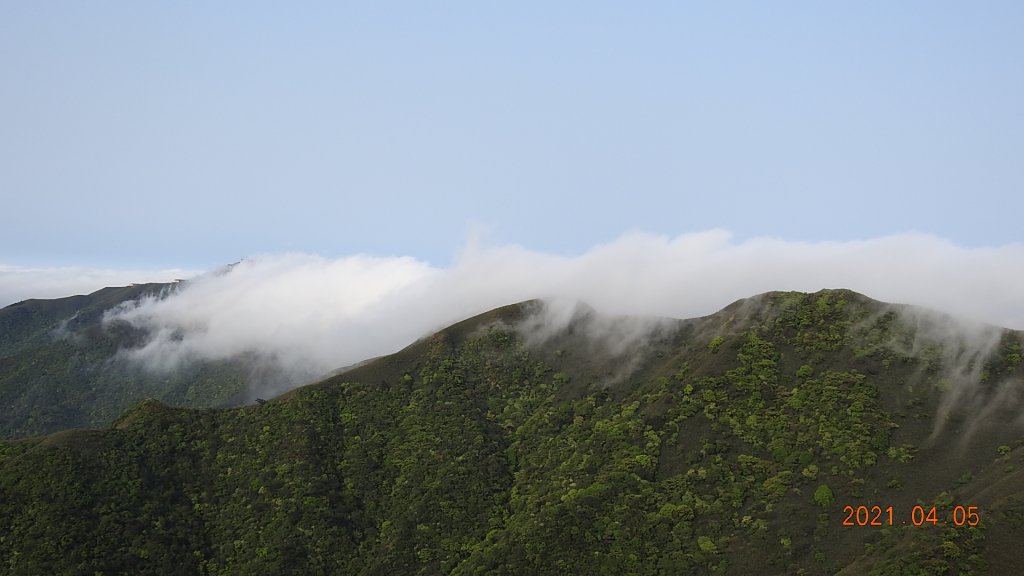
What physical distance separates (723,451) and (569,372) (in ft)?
183

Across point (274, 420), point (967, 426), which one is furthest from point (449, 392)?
point (967, 426)

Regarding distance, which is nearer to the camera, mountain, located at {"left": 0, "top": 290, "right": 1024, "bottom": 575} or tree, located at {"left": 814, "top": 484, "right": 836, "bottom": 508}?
mountain, located at {"left": 0, "top": 290, "right": 1024, "bottom": 575}

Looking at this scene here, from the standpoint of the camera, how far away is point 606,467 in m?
138

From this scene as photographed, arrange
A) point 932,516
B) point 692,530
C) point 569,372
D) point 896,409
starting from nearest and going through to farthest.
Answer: point 932,516 → point 692,530 → point 896,409 → point 569,372

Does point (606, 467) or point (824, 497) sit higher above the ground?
point (606, 467)

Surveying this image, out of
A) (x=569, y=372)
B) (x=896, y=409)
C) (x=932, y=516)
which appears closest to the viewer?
(x=932, y=516)

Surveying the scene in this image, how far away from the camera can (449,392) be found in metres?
177

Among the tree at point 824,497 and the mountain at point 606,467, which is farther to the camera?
the tree at point 824,497

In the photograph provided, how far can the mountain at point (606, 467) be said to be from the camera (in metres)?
110

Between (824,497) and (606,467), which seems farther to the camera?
(606,467)

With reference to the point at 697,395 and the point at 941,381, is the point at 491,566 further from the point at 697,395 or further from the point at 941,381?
the point at 941,381

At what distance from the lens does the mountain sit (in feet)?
360

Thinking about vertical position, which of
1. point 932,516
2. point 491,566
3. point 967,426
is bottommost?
point 491,566

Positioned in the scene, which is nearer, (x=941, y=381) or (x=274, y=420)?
(x=941, y=381)
